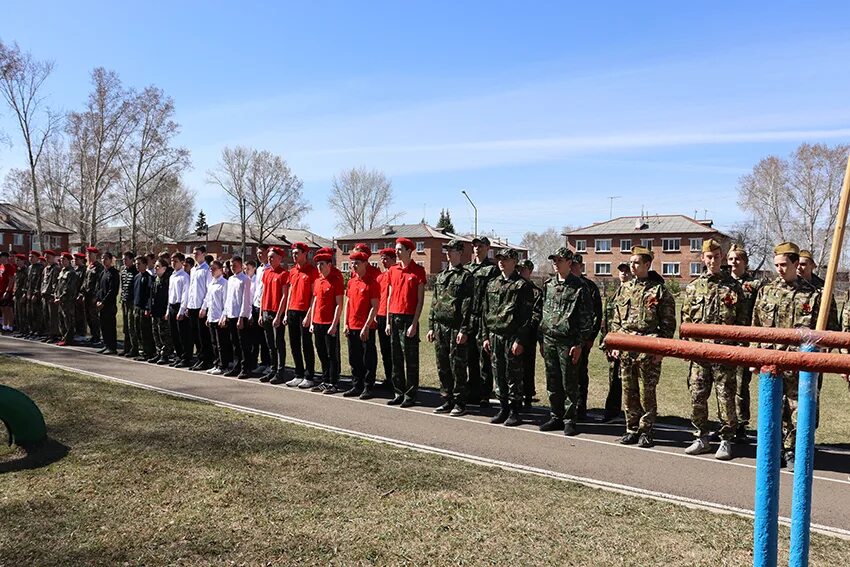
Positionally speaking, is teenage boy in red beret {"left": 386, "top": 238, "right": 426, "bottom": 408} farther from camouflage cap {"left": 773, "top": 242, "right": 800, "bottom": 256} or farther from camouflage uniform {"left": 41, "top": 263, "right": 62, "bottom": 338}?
camouflage uniform {"left": 41, "top": 263, "right": 62, "bottom": 338}

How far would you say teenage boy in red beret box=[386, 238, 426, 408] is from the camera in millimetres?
9023

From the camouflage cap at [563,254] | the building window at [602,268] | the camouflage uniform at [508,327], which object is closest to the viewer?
the camouflage cap at [563,254]

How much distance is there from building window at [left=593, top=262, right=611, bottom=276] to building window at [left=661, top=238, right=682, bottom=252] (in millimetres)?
6565

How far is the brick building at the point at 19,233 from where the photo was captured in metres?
68.4

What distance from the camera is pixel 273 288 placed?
11.0 metres

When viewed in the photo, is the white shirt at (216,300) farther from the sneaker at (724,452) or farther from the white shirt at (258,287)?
the sneaker at (724,452)

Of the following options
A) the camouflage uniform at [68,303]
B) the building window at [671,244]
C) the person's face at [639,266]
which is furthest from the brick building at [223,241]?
the person's face at [639,266]

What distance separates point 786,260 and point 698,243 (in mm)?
69913

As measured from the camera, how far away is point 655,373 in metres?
6.96

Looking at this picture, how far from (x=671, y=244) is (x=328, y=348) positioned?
69.3 meters

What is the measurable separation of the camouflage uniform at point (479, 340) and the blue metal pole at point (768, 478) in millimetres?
6668

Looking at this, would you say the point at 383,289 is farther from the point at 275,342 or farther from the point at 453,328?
the point at 275,342

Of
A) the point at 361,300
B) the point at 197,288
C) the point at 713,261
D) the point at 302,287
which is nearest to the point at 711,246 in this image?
the point at 713,261

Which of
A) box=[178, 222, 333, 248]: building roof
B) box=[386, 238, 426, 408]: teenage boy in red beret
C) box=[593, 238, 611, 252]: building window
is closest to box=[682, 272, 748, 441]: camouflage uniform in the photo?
box=[386, 238, 426, 408]: teenage boy in red beret
